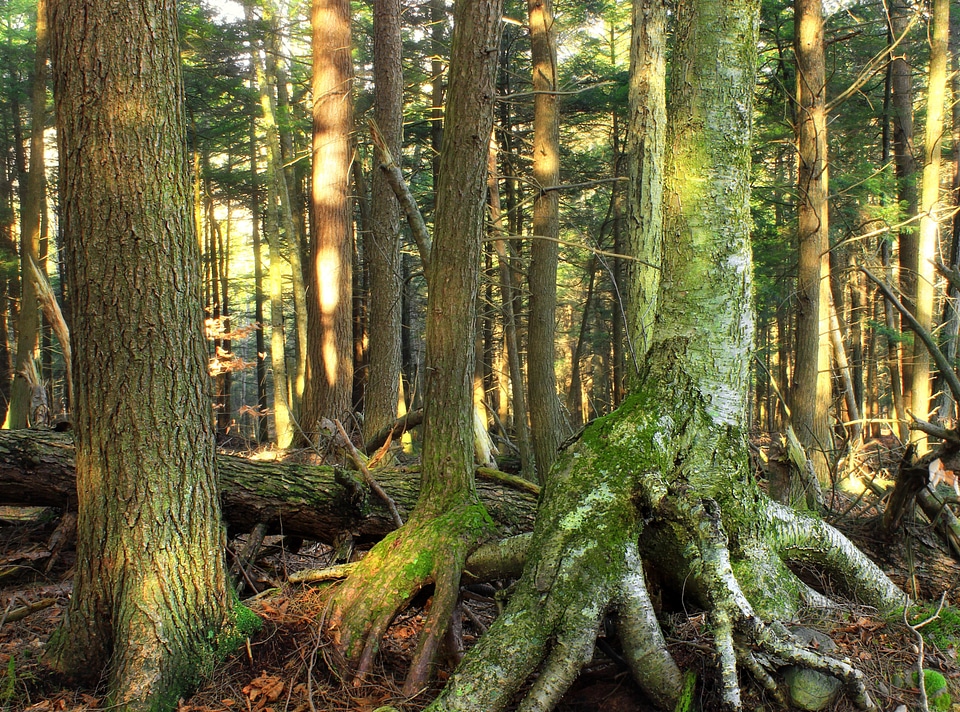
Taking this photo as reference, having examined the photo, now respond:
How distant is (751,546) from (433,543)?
1902 millimetres

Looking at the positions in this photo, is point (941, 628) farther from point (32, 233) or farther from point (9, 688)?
point (32, 233)

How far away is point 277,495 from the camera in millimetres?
4836

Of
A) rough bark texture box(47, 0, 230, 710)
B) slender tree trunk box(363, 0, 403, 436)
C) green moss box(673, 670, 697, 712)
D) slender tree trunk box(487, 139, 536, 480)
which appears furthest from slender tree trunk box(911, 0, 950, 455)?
rough bark texture box(47, 0, 230, 710)

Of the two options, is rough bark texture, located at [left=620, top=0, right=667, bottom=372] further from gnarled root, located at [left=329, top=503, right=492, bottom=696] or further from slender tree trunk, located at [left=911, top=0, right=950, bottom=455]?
slender tree trunk, located at [left=911, top=0, right=950, bottom=455]

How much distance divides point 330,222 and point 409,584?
738cm

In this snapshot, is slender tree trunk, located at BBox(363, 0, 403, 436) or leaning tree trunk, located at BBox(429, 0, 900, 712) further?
slender tree trunk, located at BBox(363, 0, 403, 436)

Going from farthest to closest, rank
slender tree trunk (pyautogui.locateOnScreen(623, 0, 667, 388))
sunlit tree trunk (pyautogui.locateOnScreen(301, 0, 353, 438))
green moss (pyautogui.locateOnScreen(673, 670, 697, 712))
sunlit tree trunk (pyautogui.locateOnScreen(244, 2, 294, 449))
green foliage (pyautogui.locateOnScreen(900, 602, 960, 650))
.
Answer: sunlit tree trunk (pyautogui.locateOnScreen(244, 2, 294, 449)), sunlit tree trunk (pyautogui.locateOnScreen(301, 0, 353, 438)), slender tree trunk (pyautogui.locateOnScreen(623, 0, 667, 388)), green foliage (pyautogui.locateOnScreen(900, 602, 960, 650)), green moss (pyautogui.locateOnScreen(673, 670, 697, 712))

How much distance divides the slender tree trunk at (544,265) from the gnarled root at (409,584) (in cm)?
437

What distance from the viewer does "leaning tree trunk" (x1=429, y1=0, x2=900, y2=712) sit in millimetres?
3059

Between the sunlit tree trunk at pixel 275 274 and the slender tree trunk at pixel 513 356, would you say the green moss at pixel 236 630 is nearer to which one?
the slender tree trunk at pixel 513 356

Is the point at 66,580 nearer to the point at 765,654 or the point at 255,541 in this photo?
the point at 255,541

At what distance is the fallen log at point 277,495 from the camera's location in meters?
4.80

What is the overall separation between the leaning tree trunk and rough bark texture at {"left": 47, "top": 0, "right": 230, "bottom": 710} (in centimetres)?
170

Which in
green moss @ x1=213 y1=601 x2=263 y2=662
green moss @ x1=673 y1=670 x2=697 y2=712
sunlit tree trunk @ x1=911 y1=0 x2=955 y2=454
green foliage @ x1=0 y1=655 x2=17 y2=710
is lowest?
green foliage @ x1=0 y1=655 x2=17 y2=710
